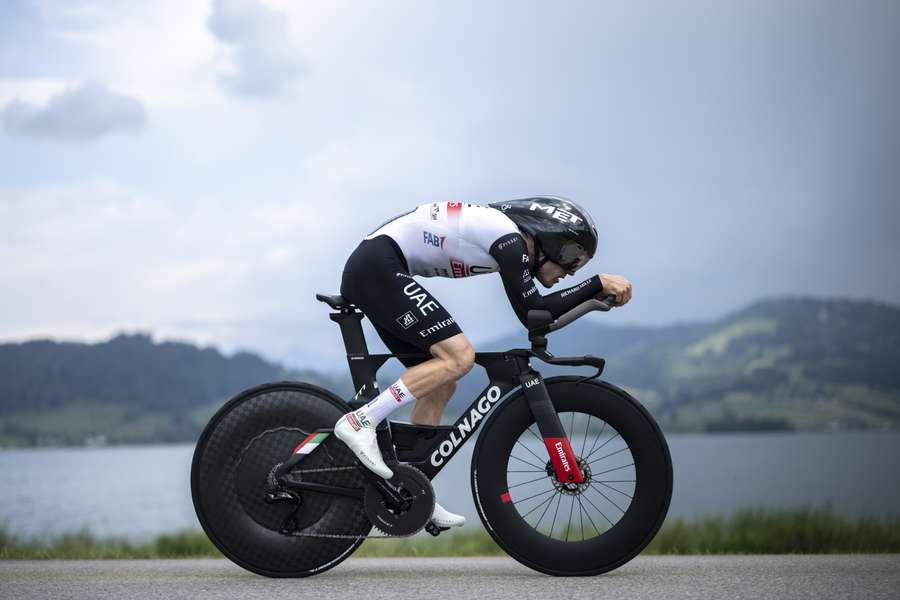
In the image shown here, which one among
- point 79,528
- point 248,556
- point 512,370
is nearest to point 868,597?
point 512,370

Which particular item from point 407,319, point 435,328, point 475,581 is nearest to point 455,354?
point 435,328

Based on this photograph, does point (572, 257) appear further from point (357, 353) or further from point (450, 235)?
point (357, 353)

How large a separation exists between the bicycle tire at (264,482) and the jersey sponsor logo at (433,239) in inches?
44.8

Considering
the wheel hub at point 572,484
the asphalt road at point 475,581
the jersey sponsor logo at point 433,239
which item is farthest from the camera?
the jersey sponsor logo at point 433,239

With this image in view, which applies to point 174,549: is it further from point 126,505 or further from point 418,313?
point 126,505

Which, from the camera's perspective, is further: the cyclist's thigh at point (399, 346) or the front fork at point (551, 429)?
the cyclist's thigh at point (399, 346)

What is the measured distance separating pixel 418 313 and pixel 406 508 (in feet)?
3.89

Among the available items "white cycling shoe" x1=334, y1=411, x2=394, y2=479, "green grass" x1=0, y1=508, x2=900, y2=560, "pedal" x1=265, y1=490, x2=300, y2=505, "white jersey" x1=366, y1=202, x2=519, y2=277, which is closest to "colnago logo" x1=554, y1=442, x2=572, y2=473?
"white cycling shoe" x1=334, y1=411, x2=394, y2=479

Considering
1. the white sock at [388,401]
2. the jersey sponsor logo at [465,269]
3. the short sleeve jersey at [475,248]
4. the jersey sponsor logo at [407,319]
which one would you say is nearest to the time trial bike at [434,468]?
the short sleeve jersey at [475,248]

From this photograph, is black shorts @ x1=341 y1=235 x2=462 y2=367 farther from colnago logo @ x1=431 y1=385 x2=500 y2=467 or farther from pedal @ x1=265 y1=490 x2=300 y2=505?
pedal @ x1=265 y1=490 x2=300 y2=505

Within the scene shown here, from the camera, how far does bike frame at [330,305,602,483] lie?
5941mm

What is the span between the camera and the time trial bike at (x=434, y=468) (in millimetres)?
5871

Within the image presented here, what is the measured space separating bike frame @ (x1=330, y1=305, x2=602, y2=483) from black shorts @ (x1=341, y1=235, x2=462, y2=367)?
19cm

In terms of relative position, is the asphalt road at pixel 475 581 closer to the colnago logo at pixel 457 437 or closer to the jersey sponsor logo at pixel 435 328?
the colnago logo at pixel 457 437
